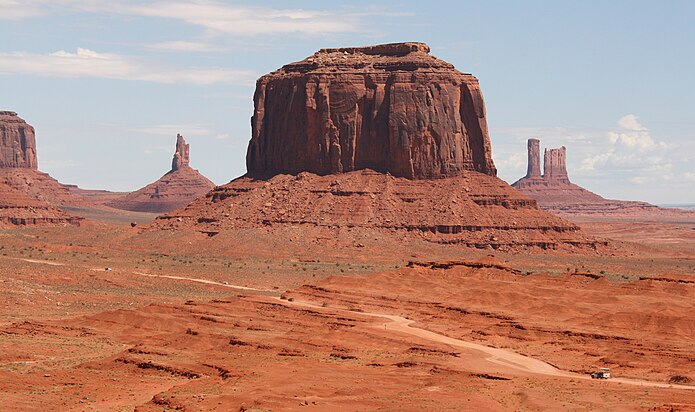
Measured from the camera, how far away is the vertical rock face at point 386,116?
132375 millimetres

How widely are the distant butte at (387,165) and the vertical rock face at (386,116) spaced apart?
11 cm

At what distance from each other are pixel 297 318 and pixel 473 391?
27.5 meters

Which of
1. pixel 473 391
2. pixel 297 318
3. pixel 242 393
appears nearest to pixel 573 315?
pixel 297 318

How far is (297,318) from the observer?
7444cm

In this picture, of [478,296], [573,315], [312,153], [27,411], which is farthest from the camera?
[312,153]

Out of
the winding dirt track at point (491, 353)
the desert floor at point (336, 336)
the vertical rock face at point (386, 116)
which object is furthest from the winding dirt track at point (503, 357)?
the vertical rock face at point (386, 116)

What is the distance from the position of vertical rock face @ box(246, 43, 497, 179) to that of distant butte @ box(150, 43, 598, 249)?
0.34 ft

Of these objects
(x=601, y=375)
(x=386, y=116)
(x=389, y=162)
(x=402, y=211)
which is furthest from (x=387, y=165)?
(x=601, y=375)

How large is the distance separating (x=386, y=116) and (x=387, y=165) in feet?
Answer: 17.2

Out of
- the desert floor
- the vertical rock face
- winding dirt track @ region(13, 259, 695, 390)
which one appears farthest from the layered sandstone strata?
winding dirt track @ region(13, 259, 695, 390)

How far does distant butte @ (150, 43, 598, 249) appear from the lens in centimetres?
13012

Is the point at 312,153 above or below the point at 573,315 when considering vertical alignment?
above

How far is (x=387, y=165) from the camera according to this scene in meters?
135

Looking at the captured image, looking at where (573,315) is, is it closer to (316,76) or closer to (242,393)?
(242,393)
